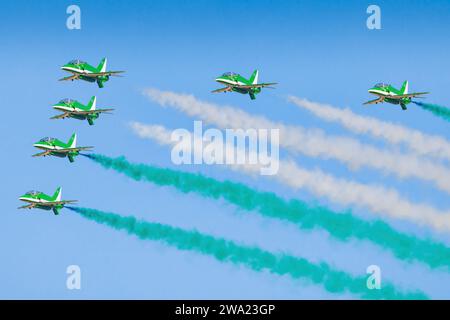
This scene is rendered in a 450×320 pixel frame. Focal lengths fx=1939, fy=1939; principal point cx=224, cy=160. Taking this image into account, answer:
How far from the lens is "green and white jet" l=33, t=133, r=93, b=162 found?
577 ft

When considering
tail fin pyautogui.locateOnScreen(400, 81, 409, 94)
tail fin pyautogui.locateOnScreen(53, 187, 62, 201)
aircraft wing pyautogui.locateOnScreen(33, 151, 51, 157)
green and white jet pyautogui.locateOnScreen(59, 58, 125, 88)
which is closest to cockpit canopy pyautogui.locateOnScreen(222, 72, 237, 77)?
green and white jet pyautogui.locateOnScreen(59, 58, 125, 88)

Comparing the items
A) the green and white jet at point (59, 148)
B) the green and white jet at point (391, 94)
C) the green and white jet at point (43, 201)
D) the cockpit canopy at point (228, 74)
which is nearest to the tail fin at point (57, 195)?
the green and white jet at point (43, 201)

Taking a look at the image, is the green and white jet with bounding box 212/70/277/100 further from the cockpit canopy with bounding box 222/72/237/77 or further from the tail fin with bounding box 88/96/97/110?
the tail fin with bounding box 88/96/97/110

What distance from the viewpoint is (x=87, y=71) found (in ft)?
591

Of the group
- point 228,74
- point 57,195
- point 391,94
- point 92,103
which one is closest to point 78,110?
point 92,103

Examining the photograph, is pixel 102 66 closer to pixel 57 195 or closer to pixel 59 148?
pixel 59 148

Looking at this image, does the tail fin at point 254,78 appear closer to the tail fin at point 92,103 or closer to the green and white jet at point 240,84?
the green and white jet at point 240,84

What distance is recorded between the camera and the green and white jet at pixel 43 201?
175250mm

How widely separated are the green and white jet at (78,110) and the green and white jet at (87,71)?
188 centimetres
